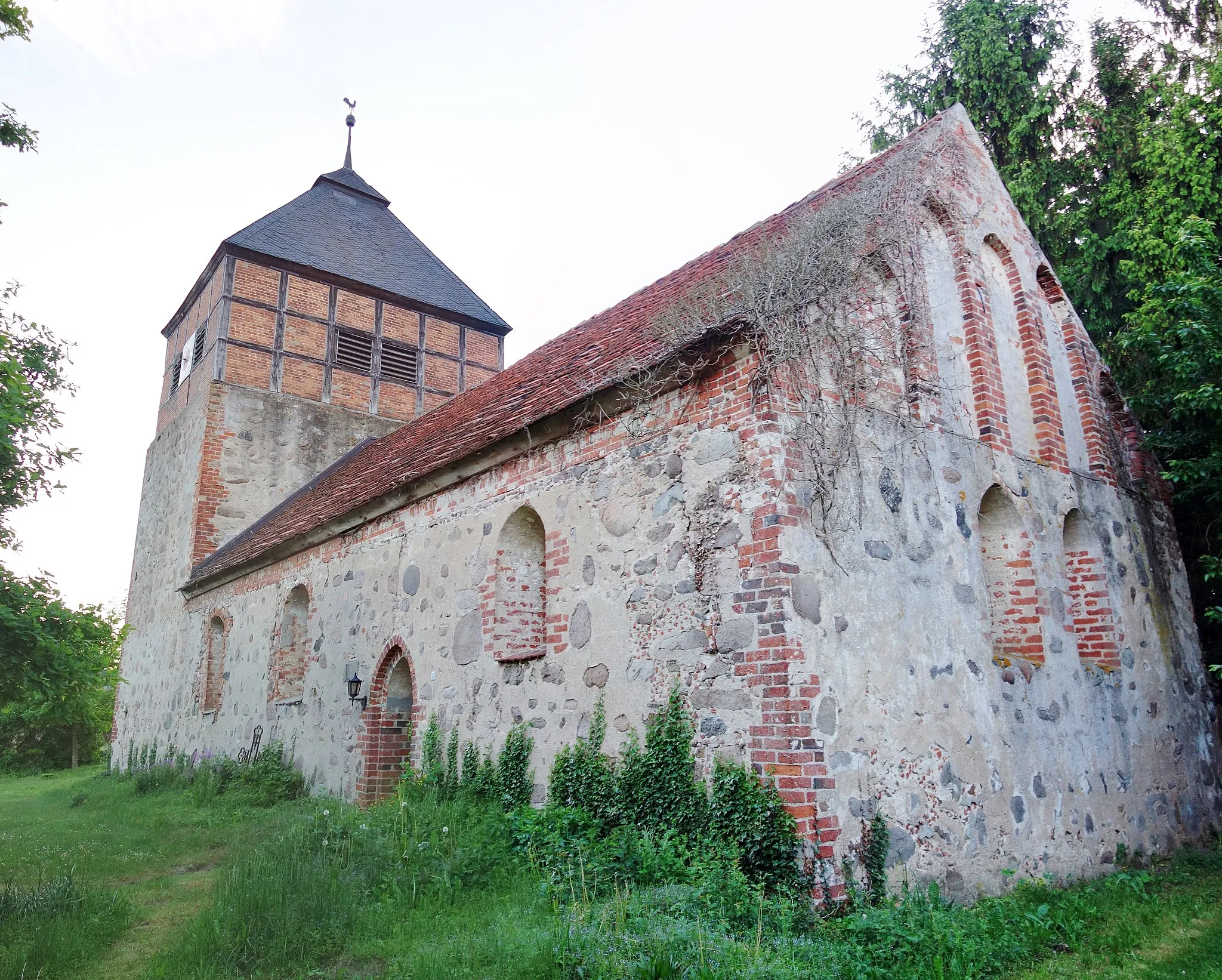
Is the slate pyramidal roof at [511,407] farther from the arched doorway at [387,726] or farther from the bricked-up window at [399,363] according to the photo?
the bricked-up window at [399,363]

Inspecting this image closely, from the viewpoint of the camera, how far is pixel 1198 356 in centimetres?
828

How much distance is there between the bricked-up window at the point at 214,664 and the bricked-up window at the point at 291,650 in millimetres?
2556

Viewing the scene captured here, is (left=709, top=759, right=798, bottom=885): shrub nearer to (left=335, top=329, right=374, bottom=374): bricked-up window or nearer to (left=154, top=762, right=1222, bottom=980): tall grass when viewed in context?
(left=154, top=762, right=1222, bottom=980): tall grass

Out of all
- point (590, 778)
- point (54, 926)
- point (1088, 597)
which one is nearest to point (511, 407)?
point (590, 778)

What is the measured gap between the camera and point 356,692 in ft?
30.8

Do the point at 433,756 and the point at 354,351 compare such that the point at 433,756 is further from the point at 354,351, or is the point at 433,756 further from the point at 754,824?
the point at 354,351

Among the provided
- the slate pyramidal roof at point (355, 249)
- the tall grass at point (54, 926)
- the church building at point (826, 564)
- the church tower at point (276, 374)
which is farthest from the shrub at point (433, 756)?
the slate pyramidal roof at point (355, 249)

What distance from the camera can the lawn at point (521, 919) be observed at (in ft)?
14.1

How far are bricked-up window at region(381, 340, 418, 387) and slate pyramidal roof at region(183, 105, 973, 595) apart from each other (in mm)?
4184

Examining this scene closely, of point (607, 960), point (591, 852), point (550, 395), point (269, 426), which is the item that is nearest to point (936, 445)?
point (550, 395)

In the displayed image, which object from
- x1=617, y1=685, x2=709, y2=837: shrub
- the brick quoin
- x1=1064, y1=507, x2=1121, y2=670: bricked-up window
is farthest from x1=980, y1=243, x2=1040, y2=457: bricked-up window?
x1=617, y1=685, x2=709, y2=837: shrub

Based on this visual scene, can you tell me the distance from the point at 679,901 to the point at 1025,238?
7788 millimetres

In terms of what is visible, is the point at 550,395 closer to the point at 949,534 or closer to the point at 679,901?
the point at 949,534

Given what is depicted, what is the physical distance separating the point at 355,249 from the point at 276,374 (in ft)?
11.9
